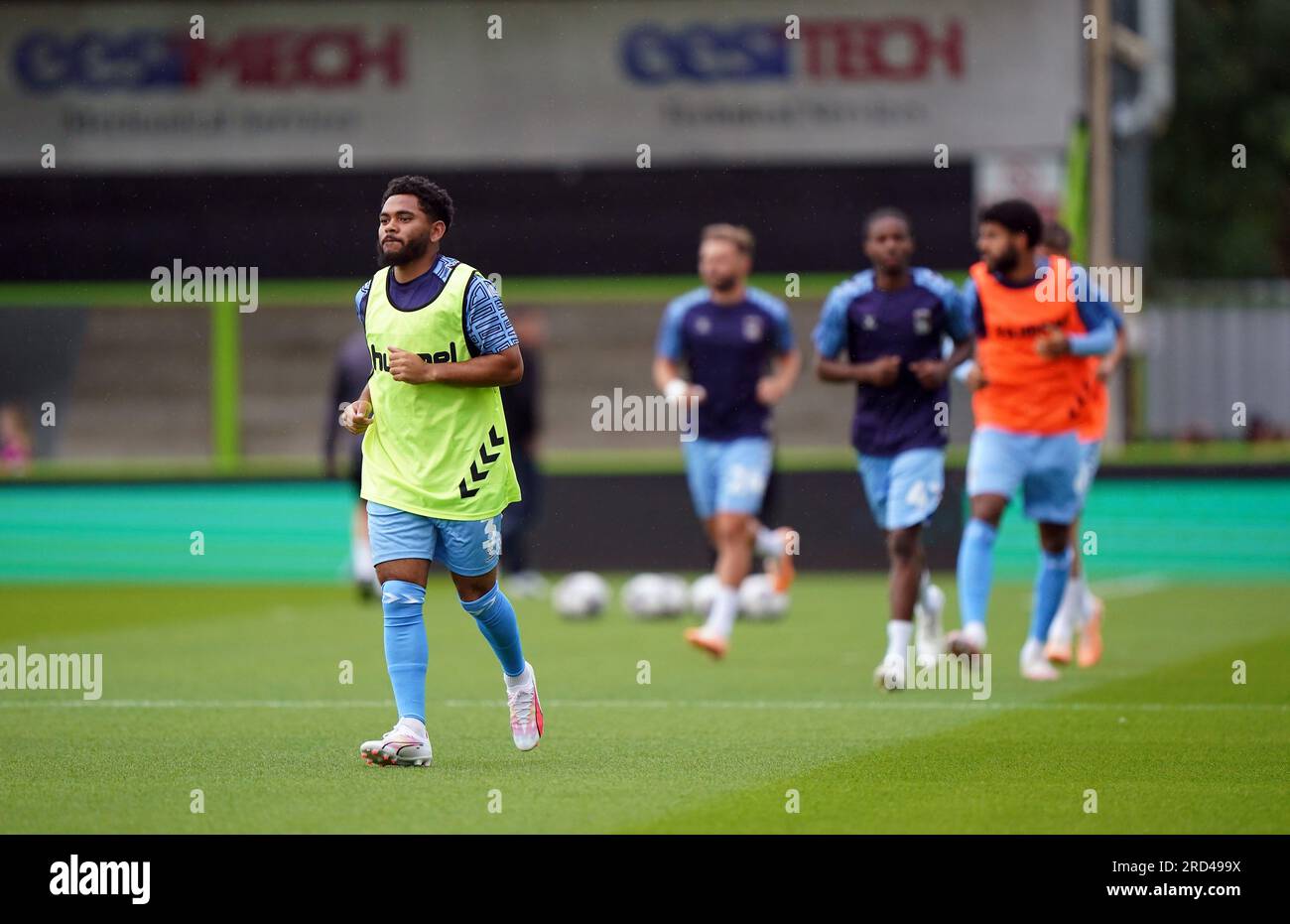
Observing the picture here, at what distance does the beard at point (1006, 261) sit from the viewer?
438 inches

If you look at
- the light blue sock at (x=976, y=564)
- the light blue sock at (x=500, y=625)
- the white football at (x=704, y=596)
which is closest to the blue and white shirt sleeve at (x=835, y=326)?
the light blue sock at (x=976, y=564)

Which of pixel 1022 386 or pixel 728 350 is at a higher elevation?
pixel 728 350

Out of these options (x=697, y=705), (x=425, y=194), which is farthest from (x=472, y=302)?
(x=697, y=705)

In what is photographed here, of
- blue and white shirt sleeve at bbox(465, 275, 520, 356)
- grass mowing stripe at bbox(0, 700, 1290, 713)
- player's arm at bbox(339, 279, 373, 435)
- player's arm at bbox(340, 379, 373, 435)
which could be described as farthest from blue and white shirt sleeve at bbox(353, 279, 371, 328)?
grass mowing stripe at bbox(0, 700, 1290, 713)

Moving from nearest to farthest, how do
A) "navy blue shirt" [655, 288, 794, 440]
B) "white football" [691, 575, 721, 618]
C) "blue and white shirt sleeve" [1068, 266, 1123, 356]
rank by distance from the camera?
"blue and white shirt sleeve" [1068, 266, 1123, 356], "navy blue shirt" [655, 288, 794, 440], "white football" [691, 575, 721, 618]

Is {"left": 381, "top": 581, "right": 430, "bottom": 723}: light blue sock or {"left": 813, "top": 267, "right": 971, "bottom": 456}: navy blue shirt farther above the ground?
{"left": 813, "top": 267, "right": 971, "bottom": 456}: navy blue shirt

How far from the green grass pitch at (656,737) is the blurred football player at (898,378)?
0.73 meters

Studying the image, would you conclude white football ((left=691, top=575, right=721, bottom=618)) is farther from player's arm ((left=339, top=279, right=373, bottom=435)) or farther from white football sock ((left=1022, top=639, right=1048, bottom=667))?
player's arm ((left=339, top=279, right=373, bottom=435))

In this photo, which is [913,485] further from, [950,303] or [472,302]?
[472,302]

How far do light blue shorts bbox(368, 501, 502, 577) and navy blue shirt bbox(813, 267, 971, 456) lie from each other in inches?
133

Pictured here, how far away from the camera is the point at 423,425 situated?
8.33 m

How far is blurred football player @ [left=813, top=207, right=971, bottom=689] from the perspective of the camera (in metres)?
11.1

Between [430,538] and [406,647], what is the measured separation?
41 cm

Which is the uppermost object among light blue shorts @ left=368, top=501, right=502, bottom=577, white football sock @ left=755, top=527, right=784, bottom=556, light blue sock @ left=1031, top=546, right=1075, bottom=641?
light blue shorts @ left=368, top=501, right=502, bottom=577
